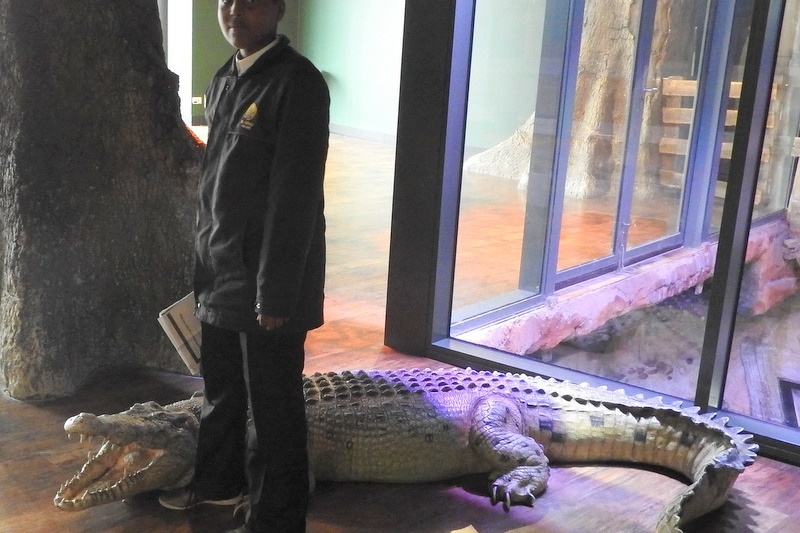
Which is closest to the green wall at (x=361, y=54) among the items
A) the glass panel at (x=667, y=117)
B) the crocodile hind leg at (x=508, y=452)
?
the glass panel at (x=667, y=117)

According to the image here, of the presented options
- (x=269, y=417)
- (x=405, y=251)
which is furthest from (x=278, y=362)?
(x=405, y=251)

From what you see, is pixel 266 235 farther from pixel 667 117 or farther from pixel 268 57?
pixel 667 117

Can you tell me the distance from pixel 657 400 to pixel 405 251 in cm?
111

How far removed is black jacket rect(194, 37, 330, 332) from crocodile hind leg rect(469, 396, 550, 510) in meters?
0.72

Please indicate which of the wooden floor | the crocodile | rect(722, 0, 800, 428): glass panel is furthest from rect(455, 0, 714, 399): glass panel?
the wooden floor

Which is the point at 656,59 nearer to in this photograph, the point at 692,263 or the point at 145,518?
the point at 692,263

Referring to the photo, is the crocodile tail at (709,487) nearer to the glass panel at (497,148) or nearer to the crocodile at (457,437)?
the crocodile at (457,437)

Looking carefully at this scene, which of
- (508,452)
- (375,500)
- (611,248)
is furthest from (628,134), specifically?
(375,500)

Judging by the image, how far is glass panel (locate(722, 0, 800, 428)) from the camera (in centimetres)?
252

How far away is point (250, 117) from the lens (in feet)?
5.05

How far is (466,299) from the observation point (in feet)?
10.7

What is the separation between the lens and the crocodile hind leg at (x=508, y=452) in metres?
2.04

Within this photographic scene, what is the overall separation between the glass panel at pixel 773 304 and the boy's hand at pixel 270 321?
5.42 feet

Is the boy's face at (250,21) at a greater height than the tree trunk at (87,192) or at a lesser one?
greater
